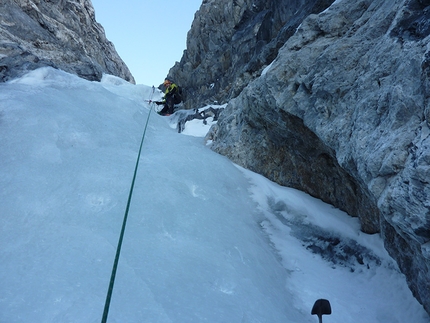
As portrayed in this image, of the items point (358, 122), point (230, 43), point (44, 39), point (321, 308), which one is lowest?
point (321, 308)

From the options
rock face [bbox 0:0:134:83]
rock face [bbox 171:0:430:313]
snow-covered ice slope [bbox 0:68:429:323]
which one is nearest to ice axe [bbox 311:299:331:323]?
snow-covered ice slope [bbox 0:68:429:323]

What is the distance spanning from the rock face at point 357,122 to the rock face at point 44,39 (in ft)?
25.6

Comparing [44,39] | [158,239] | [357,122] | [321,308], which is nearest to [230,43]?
[44,39]

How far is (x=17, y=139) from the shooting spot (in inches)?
169

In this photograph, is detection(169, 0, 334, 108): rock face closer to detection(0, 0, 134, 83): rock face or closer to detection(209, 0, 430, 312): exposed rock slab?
detection(209, 0, 430, 312): exposed rock slab

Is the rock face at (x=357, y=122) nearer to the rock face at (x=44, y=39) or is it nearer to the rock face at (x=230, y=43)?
the rock face at (x=230, y=43)

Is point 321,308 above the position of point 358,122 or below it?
below

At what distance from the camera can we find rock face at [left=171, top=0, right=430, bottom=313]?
2367 millimetres

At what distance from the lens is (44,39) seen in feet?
44.6

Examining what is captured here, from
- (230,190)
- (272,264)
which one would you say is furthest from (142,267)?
(230,190)

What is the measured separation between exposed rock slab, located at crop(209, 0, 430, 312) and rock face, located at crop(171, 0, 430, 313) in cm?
1

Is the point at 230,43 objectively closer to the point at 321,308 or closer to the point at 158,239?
the point at 158,239

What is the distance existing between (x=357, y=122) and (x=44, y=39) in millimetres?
15094

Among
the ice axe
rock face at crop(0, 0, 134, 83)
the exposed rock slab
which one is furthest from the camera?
rock face at crop(0, 0, 134, 83)
